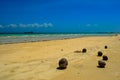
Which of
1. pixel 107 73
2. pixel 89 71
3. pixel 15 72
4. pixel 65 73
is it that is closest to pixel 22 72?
pixel 15 72

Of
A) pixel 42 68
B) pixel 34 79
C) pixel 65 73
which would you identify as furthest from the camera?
pixel 42 68

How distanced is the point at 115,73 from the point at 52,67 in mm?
2472

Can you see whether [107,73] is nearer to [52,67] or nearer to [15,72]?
[52,67]

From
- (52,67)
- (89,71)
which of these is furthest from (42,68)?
(89,71)

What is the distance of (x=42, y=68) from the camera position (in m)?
7.57

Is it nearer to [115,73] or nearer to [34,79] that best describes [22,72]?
[34,79]

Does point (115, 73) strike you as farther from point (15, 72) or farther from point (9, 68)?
point (9, 68)

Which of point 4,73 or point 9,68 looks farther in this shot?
point 9,68

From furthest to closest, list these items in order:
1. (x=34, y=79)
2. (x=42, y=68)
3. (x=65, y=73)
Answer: (x=42, y=68) → (x=65, y=73) → (x=34, y=79)

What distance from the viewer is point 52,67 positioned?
7.83m

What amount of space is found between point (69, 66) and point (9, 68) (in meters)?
2.40

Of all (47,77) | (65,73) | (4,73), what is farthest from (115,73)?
(4,73)

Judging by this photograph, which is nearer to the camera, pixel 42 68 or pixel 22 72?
pixel 22 72

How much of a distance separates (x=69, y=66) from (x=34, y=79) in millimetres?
2235
